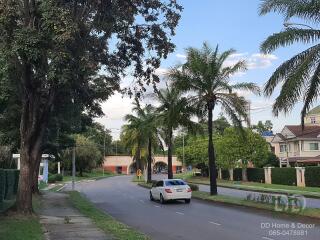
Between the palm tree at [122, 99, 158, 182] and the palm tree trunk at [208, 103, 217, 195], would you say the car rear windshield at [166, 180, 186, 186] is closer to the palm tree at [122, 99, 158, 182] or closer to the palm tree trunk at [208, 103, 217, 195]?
the palm tree trunk at [208, 103, 217, 195]

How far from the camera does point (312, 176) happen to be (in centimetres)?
4794

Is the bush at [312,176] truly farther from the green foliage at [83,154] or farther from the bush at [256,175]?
the green foliage at [83,154]

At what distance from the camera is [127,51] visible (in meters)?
22.2

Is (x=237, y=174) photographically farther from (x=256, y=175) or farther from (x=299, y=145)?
(x=299, y=145)

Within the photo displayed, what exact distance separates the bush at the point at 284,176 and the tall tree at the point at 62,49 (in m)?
33.1

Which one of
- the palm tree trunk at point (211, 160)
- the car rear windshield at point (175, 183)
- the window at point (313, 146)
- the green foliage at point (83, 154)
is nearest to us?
the car rear windshield at point (175, 183)

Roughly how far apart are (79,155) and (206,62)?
218 feet

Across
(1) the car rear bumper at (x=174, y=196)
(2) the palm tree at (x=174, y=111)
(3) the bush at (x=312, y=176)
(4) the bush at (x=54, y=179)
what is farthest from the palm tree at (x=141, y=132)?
(1) the car rear bumper at (x=174, y=196)

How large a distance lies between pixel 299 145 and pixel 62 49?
65323 mm

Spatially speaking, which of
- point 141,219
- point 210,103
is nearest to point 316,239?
point 141,219

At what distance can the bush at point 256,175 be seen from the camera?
2425 inches

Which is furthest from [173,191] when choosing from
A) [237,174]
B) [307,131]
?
[307,131]

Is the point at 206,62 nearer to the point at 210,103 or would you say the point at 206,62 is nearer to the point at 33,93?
the point at 210,103

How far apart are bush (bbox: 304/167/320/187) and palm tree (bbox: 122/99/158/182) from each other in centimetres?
1506
